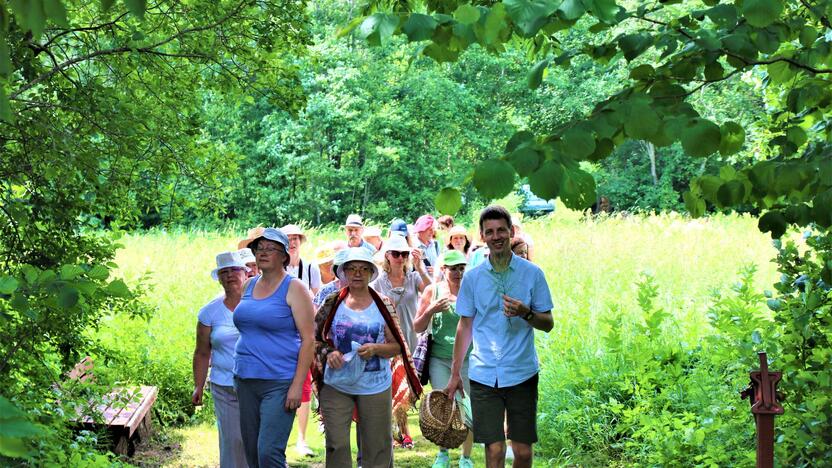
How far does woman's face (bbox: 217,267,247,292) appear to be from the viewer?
294 inches

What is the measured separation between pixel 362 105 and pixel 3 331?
30074mm

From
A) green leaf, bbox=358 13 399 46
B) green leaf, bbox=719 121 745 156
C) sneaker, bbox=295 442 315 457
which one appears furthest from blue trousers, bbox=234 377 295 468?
green leaf, bbox=358 13 399 46

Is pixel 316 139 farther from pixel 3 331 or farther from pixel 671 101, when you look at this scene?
pixel 671 101

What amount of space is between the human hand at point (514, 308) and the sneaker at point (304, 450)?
141 inches

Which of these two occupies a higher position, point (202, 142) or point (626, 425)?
point (202, 142)

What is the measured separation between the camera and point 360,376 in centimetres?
707

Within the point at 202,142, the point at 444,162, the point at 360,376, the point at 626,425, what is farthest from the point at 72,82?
the point at 444,162

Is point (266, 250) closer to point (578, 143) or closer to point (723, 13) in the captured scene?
point (723, 13)

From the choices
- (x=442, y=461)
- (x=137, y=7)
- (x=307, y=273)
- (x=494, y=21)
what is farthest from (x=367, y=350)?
(x=137, y=7)

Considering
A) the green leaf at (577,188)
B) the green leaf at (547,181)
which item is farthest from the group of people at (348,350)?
the green leaf at (547,181)

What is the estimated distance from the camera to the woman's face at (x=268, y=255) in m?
6.79

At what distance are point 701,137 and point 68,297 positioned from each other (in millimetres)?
2399

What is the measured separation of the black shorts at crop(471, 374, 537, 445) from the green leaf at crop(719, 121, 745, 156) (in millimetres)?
3161

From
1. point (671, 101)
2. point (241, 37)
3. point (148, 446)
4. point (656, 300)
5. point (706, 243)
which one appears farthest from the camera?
point (706, 243)
